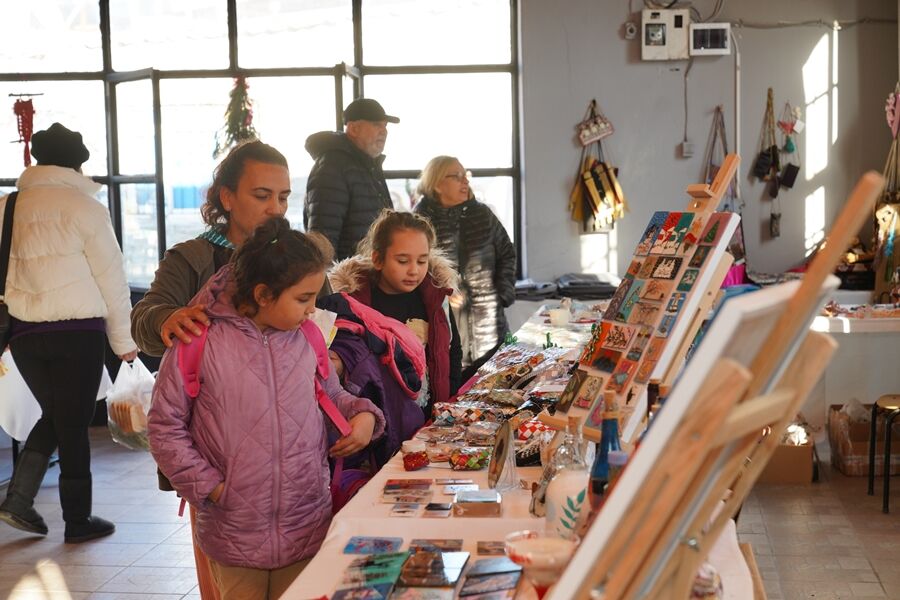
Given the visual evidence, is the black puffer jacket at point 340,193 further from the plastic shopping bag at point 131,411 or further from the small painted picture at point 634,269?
the small painted picture at point 634,269

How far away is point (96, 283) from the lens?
180 inches

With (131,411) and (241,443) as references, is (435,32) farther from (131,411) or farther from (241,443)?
(241,443)

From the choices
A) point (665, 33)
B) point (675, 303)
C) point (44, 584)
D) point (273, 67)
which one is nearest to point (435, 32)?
point (273, 67)

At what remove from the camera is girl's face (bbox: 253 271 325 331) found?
7.59ft

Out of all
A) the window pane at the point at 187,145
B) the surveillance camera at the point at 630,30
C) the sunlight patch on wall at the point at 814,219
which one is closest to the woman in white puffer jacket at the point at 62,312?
the window pane at the point at 187,145

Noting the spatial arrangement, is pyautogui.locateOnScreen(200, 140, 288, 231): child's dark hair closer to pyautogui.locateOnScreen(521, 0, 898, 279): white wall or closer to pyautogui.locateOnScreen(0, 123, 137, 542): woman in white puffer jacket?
pyautogui.locateOnScreen(0, 123, 137, 542): woman in white puffer jacket

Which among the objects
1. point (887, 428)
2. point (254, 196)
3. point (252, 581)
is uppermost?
point (254, 196)

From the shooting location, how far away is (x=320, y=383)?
2.58m

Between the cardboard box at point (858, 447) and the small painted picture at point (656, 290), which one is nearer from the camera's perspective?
the small painted picture at point (656, 290)

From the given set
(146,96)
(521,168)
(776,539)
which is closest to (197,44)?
(146,96)

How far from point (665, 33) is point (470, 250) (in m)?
2.85

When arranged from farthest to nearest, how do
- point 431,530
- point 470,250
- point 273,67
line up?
point 273,67
point 470,250
point 431,530

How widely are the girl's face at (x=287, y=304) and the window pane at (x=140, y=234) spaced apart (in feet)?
17.9

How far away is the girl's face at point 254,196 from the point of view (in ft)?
8.94
